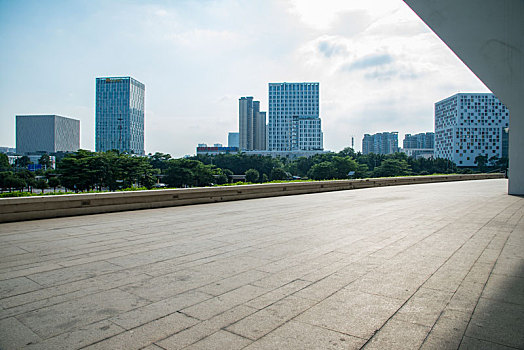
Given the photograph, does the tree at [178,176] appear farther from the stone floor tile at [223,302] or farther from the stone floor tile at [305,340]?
the stone floor tile at [305,340]

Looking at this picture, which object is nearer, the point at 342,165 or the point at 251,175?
the point at 342,165

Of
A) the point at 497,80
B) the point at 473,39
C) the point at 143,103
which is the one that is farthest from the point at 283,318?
the point at 143,103

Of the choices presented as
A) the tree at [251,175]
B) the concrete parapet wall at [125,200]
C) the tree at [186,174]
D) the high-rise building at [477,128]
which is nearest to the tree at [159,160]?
the tree at [186,174]

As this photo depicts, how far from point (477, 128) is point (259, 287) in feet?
541

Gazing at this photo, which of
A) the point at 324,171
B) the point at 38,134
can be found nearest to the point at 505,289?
the point at 324,171

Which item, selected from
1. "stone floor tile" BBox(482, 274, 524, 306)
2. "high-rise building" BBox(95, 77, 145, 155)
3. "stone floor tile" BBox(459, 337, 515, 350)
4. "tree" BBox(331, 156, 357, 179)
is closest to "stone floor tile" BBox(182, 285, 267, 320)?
"stone floor tile" BBox(459, 337, 515, 350)

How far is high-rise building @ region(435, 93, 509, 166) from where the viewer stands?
14150 cm

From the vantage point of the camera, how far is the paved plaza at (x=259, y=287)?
2.89 m

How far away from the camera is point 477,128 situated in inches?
5655

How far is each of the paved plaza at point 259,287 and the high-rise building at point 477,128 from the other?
156m

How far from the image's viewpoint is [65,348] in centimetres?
270

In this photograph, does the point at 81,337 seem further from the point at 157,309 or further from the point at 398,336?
the point at 398,336

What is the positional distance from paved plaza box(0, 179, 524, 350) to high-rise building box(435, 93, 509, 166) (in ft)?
513

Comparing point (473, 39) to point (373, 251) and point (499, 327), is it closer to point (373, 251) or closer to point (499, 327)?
point (373, 251)
